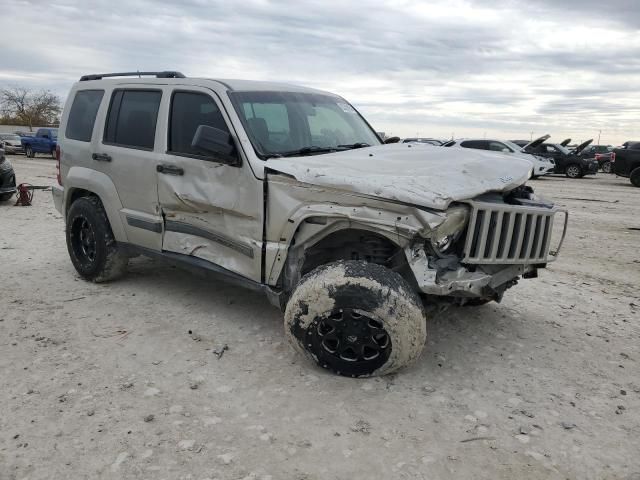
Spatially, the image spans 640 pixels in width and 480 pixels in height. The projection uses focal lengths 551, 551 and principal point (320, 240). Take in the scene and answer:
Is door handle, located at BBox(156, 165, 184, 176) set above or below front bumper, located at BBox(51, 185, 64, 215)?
above

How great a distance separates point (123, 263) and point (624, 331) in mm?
4524

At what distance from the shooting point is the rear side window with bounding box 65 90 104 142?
5.37 metres

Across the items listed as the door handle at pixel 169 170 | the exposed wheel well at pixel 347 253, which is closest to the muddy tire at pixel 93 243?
the door handle at pixel 169 170

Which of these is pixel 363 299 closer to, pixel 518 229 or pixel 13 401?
pixel 518 229

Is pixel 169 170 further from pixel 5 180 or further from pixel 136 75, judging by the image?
pixel 5 180

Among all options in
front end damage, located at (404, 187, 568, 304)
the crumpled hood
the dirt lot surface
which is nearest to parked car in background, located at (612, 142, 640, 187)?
the dirt lot surface

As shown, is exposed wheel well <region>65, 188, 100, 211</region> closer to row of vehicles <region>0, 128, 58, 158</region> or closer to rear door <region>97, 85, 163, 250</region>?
rear door <region>97, 85, 163, 250</region>

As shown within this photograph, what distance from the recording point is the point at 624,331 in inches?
176

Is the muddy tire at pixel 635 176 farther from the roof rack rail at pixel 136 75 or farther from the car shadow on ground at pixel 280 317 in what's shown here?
the roof rack rail at pixel 136 75

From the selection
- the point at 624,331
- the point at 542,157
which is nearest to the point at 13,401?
the point at 624,331

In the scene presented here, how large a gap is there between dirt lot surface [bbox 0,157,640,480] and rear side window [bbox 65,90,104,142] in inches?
59.5

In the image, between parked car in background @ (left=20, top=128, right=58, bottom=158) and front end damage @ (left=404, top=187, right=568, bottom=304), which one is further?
parked car in background @ (left=20, top=128, right=58, bottom=158)

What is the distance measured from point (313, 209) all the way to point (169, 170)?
1541 mm

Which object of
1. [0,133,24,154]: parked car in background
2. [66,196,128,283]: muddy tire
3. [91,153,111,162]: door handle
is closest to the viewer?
[91,153,111,162]: door handle
